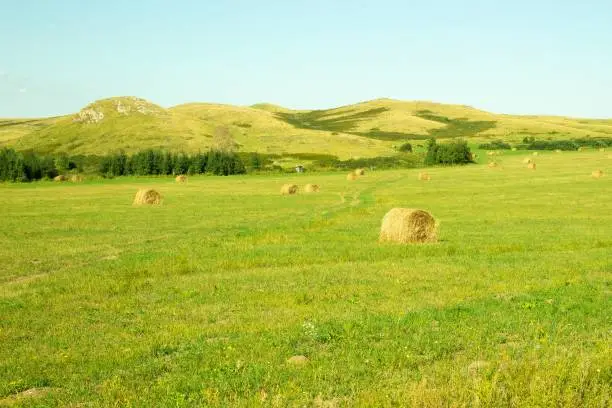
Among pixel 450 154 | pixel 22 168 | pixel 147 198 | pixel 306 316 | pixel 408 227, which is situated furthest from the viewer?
pixel 450 154

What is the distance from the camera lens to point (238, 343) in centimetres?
1154

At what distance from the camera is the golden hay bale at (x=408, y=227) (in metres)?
26.3

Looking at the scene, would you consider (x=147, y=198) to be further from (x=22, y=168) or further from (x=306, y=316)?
(x=22, y=168)

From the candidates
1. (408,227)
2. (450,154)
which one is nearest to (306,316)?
(408,227)

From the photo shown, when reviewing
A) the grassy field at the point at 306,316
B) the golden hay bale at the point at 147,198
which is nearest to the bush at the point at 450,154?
the golden hay bale at the point at 147,198

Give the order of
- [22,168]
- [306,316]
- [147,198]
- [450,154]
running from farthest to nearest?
[450,154] → [22,168] → [147,198] → [306,316]

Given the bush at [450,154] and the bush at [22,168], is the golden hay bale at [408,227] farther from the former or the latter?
the bush at [450,154]

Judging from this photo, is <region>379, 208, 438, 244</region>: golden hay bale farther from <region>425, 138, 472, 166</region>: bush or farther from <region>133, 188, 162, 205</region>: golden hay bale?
<region>425, 138, 472, 166</region>: bush

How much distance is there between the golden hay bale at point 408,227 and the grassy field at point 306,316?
0.81 metres

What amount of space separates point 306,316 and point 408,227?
13.5 meters

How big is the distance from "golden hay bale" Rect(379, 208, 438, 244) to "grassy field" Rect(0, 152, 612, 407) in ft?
2.66

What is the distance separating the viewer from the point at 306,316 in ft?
45.0

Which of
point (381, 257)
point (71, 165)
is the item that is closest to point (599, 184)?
point (381, 257)

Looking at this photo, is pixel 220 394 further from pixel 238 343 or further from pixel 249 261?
pixel 249 261
